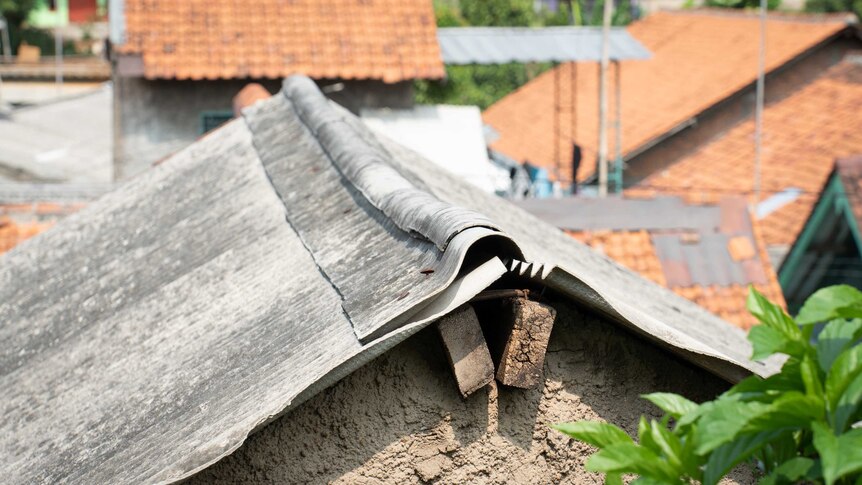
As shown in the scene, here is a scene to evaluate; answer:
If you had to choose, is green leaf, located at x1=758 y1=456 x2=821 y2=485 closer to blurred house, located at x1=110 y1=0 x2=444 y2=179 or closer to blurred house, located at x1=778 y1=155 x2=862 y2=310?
blurred house, located at x1=778 y1=155 x2=862 y2=310

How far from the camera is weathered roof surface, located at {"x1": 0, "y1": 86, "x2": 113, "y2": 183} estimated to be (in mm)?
25094

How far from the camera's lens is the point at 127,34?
15.6 metres

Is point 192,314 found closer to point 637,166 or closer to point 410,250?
point 410,250

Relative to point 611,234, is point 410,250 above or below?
above

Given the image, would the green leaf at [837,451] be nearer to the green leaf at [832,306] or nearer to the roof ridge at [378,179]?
the green leaf at [832,306]

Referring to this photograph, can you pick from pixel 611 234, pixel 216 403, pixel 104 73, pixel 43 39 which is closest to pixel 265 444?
pixel 216 403

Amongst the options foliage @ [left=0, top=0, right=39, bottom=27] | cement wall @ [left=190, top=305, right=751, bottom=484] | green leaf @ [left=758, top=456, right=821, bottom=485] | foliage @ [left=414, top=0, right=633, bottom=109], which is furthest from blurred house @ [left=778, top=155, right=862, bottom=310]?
foliage @ [left=0, top=0, right=39, bottom=27]

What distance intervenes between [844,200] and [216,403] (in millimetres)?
9237

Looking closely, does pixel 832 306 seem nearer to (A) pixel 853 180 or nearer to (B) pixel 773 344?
(B) pixel 773 344

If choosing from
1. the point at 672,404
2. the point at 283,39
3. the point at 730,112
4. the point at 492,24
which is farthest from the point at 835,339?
the point at 492,24

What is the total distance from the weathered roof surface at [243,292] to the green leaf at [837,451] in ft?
4.40

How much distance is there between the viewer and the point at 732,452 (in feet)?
7.79

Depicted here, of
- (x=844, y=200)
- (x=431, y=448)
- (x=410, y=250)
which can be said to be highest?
(x=410, y=250)

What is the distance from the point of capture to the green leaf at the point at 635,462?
2424 mm
